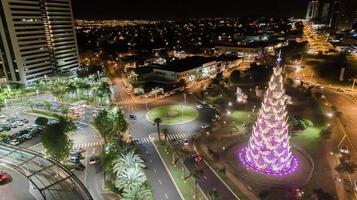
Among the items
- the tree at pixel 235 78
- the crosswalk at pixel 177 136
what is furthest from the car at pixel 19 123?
the tree at pixel 235 78

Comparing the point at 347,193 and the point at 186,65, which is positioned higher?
the point at 186,65

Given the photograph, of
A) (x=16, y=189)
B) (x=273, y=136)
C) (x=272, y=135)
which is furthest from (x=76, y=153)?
(x=273, y=136)

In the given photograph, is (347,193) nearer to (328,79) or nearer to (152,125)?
(152,125)

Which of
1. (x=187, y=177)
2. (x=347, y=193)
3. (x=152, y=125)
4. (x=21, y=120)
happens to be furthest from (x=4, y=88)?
(x=347, y=193)

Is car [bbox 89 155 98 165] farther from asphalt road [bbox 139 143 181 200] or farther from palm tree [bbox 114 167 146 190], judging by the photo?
palm tree [bbox 114 167 146 190]

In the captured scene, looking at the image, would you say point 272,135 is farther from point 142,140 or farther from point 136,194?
point 142,140

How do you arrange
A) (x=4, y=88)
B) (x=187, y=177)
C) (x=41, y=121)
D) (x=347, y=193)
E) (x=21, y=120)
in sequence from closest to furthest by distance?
(x=347, y=193)
(x=187, y=177)
(x=41, y=121)
(x=21, y=120)
(x=4, y=88)

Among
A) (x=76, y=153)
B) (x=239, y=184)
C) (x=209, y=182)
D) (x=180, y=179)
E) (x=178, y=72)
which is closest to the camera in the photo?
(x=239, y=184)
